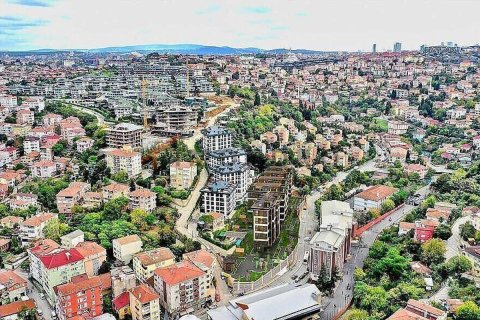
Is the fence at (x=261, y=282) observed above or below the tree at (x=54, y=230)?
below

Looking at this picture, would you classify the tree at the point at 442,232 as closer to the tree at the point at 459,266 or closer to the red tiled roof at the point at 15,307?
the tree at the point at 459,266

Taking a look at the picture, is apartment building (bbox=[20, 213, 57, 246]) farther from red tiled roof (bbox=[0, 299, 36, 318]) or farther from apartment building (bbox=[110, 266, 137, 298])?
apartment building (bbox=[110, 266, 137, 298])

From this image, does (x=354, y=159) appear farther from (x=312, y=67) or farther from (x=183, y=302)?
(x=312, y=67)

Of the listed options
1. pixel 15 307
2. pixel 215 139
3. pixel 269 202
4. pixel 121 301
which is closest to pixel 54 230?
pixel 15 307

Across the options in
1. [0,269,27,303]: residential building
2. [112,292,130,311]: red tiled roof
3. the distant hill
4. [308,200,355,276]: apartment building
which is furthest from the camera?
the distant hill

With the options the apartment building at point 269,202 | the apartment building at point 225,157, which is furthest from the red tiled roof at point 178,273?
the apartment building at point 225,157

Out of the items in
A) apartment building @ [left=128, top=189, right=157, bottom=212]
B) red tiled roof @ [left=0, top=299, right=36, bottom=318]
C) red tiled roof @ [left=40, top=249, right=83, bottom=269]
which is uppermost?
apartment building @ [left=128, top=189, right=157, bottom=212]

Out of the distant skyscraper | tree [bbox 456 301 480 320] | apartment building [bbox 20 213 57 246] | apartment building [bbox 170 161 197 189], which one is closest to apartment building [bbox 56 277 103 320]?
apartment building [bbox 20 213 57 246]
